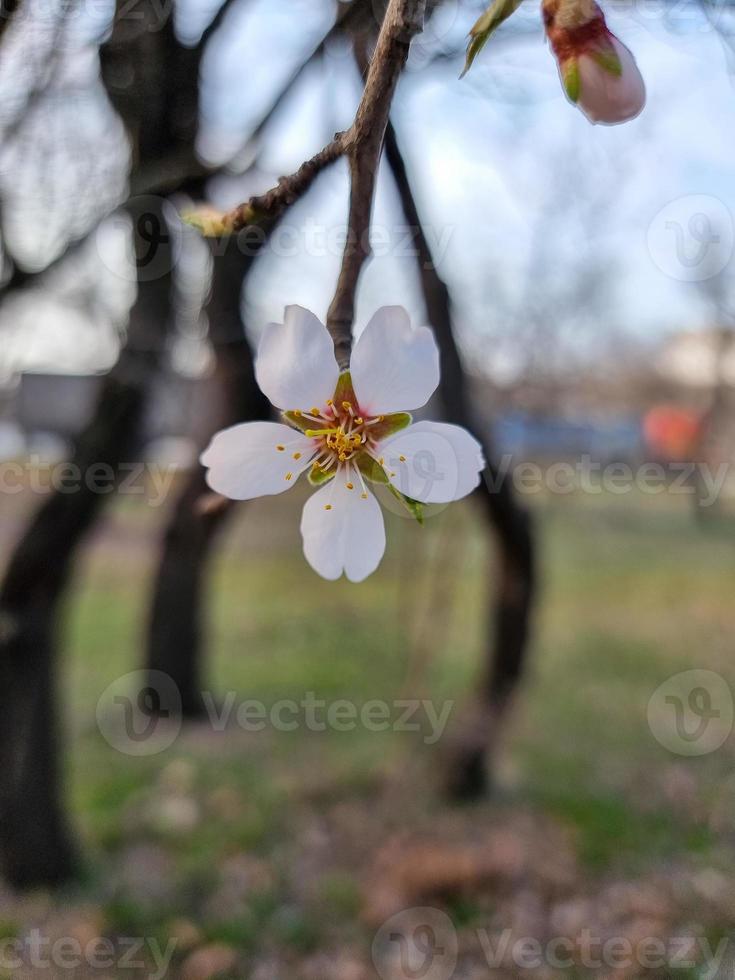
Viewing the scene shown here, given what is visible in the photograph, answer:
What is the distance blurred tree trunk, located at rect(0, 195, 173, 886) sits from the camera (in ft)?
6.38

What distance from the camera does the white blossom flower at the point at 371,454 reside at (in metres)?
0.62

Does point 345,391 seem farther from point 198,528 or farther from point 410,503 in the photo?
point 198,528

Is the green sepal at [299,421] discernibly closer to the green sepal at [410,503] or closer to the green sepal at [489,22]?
the green sepal at [410,503]

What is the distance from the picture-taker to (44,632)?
79.7 inches

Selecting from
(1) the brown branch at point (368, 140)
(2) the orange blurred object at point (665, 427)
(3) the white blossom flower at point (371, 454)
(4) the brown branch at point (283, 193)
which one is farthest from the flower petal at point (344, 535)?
(2) the orange blurred object at point (665, 427)

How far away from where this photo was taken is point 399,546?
573cm

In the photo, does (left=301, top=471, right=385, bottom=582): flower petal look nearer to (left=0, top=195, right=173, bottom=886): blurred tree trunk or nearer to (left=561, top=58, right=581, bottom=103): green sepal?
(left=561, top=58, right=581, bottom=103): green sepal

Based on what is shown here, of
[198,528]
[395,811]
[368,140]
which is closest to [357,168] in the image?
[368,140]

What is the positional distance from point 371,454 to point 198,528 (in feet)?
7.21

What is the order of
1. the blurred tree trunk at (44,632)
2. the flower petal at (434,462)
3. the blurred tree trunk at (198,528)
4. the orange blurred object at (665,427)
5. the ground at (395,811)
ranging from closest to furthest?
1. the flower petal at (434,462)
2. the ground at (395,811)
3. the blurred tree trunk at (44,632)
4. the blurred tree trunk at (198,528)
5. the orange blurred object at (665,427)

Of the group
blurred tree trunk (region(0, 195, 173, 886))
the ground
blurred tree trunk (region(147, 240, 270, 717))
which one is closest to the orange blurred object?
the ground

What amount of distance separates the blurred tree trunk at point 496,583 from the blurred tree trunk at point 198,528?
1.83 ft

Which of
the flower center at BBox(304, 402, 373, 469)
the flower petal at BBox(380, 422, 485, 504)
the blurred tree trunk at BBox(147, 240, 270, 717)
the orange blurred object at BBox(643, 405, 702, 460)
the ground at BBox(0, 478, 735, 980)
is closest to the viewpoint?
the flower petal at BBox(380, 422, 485, 504)

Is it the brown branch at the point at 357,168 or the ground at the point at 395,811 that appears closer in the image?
the brown branch at the point at 357,168
